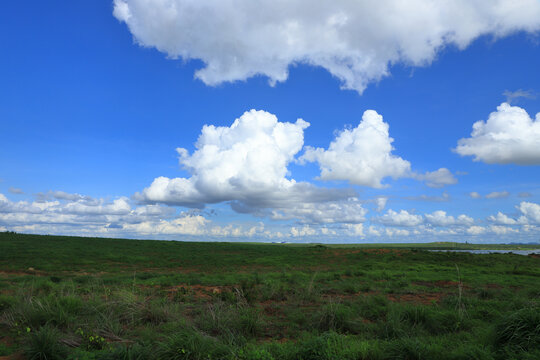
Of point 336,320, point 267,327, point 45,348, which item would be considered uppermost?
point 45,348

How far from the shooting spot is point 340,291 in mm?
16844

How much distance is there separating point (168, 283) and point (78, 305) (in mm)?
8601

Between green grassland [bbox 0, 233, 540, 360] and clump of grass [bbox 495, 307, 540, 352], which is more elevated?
clump of grass [bbox 495, 307, 540, 352]

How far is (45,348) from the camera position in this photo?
7383 mm

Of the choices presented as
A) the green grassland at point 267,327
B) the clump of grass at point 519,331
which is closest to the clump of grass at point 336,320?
the green grassland at point 267,327

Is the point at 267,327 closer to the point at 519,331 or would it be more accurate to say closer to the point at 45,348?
the point at 45,348

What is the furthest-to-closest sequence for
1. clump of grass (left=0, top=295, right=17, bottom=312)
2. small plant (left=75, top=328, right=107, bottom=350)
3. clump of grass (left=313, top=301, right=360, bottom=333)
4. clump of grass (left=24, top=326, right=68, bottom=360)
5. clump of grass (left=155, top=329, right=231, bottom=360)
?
clump of grass (left=0, top=295, right=17, bottom=312), clump of grass (left=313, top=301, right=360, bottom=333), small plant (left=75, top=328, right=107, bottom=350), clump of grass (left=24, top=326, right=68, bottom=360), clump of grass (left=155, top=329, right=231, bottom=360)

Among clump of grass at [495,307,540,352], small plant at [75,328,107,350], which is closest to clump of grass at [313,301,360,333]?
clump of grass at [495,307,540,352]

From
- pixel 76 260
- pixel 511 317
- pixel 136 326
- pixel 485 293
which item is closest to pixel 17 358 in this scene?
pixel 136 326

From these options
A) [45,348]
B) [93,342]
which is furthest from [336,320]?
[45,348]

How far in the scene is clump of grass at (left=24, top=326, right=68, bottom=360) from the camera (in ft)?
24.0

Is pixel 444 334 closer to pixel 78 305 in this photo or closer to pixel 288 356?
pixel 288 356

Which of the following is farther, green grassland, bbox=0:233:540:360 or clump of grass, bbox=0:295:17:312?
clump of grass, bbox=0:295:17:312

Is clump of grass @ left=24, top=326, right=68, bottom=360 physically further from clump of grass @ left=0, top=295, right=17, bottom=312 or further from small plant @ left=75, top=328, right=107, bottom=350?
clump of grass @ left=0, top=295, right=17, bottom=312
